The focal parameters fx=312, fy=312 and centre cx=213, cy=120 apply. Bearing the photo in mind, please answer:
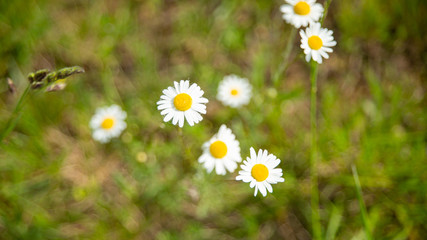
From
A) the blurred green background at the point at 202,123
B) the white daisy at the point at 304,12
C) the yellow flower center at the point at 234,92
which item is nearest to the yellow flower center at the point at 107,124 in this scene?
the blurred green background at the point at 202,123

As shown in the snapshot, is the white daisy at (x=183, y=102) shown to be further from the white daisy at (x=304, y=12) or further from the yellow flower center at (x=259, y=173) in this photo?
the white daisy at (x=304, y=12)

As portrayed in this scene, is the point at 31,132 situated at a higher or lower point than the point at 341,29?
lower

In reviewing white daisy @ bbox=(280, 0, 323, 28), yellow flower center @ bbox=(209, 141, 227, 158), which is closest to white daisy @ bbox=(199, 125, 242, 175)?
yellow flower center @ bbox=(209, 141, 227, 158)

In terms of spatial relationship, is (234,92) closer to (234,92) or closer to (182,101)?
(234,92)

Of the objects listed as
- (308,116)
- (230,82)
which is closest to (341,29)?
(308,116)

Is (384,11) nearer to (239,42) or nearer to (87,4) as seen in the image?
(239,42)

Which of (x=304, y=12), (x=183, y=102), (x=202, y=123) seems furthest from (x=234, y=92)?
(x=183, y=102)

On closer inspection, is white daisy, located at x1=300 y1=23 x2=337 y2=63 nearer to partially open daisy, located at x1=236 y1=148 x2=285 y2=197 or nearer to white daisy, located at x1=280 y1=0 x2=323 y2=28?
white daisy, located at x1=280 y1=0 x2=323 y2=28
